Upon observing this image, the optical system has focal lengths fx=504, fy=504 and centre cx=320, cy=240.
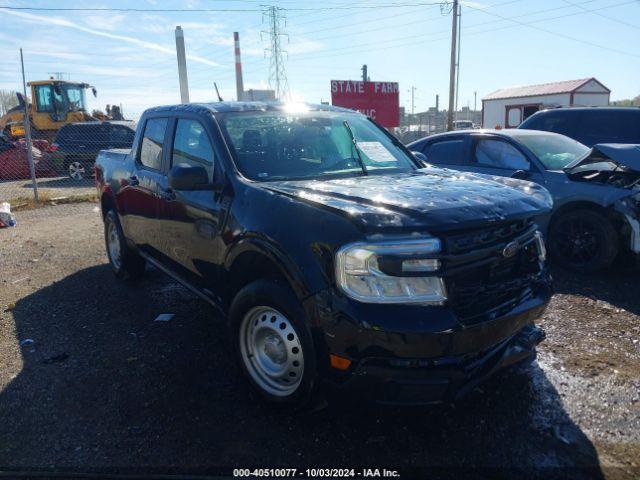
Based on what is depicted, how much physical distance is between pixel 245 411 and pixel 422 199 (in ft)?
5.49

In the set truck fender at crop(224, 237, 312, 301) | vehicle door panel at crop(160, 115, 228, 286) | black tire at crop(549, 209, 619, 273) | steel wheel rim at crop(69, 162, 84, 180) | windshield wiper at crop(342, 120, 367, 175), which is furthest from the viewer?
steel wheel rim at crop(69, 162, 84, 180)

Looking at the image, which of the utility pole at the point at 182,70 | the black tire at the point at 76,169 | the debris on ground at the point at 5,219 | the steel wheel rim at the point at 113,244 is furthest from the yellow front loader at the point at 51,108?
the steel wheel rim at the point at 113,244

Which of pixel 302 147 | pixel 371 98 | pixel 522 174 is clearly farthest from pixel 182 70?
pixel 302 147

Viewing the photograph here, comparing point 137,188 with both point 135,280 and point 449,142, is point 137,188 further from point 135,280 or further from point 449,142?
point 449,142

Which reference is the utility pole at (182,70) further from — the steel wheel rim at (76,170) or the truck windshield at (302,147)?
the truck windshield at (302,147)

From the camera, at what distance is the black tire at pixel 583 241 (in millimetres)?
5367

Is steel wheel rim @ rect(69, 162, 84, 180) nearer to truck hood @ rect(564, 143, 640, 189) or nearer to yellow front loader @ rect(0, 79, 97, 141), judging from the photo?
yellow front loader @ rect(0, 79, 97, 141)

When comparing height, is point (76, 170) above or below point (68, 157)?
below

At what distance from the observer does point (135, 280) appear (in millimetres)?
5773

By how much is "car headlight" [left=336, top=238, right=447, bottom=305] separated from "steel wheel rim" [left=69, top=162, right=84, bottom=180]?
15.8 meters

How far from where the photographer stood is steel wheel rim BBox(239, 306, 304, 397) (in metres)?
2.85

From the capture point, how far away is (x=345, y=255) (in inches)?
97.3

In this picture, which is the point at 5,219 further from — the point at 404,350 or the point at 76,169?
the point at 404,350

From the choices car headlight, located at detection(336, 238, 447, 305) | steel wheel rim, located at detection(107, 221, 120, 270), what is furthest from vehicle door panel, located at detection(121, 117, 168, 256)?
car headlight, located at detection(336, 238, 447, 305)
